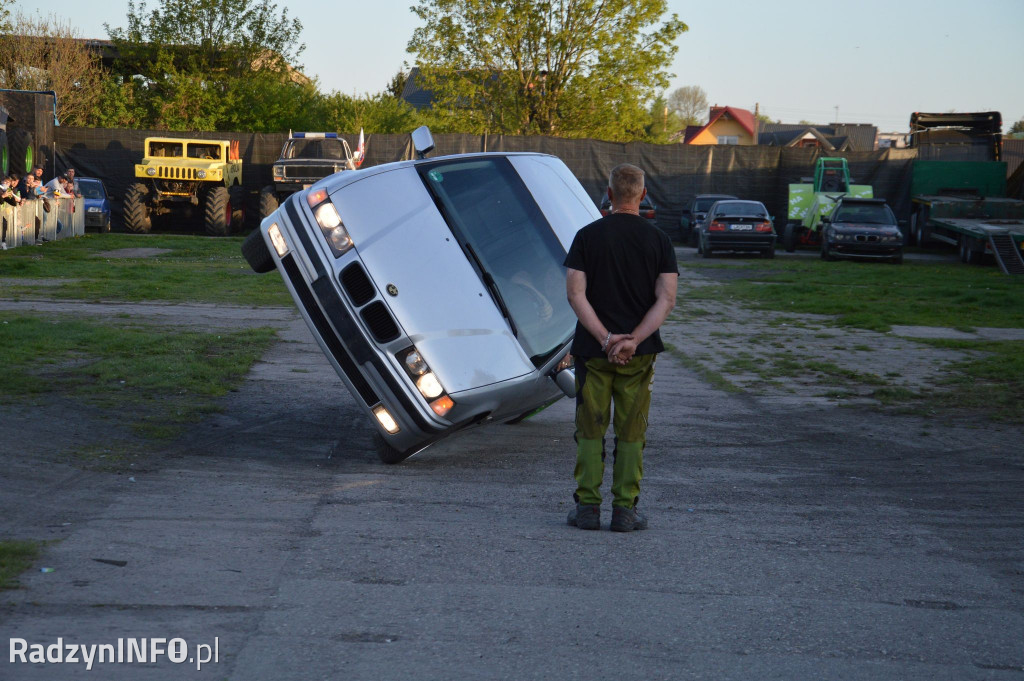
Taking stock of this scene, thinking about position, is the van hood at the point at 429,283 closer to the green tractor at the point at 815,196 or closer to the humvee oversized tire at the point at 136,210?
the humvee oversized tire at the point at 136,210

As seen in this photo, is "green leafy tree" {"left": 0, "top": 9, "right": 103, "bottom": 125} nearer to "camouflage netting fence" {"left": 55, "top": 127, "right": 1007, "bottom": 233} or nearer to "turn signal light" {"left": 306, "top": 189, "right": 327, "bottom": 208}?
"camouflage netting fence" {"left": 55, "top": 127, "right": 1007, "bottom": 233}

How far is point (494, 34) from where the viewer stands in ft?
131

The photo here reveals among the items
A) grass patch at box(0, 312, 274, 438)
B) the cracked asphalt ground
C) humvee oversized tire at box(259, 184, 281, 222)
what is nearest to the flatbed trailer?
humvee oversized tire at box(259, 184, 281, 222)

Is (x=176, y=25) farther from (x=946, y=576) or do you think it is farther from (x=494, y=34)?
(x=946, y=576)

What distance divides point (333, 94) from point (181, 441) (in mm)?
43740

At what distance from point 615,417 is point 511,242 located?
5.76 feet

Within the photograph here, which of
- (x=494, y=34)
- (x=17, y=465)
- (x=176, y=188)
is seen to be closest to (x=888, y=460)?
(x=17, y=465)

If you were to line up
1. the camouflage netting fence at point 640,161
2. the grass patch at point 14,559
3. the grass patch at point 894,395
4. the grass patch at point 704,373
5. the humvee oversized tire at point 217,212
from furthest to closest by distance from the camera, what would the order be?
the camouflage netting fence at point 640,161 → the humvee oversized tire at point 217,212 → the grass patch at point 704,373 → the grass patch at point 894,395 → the grass patch at point 14,559

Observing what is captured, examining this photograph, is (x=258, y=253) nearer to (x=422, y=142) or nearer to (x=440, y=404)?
(x=422, y=142)

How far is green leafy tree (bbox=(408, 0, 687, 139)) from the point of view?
3984cm

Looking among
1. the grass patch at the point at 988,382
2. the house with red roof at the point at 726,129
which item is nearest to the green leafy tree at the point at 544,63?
the grass patch at the point at 988,382

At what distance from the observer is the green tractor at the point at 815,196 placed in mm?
31812

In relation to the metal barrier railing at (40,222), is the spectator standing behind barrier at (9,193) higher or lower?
higher

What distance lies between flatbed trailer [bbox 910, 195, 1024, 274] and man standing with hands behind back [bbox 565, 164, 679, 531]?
69.3ft
